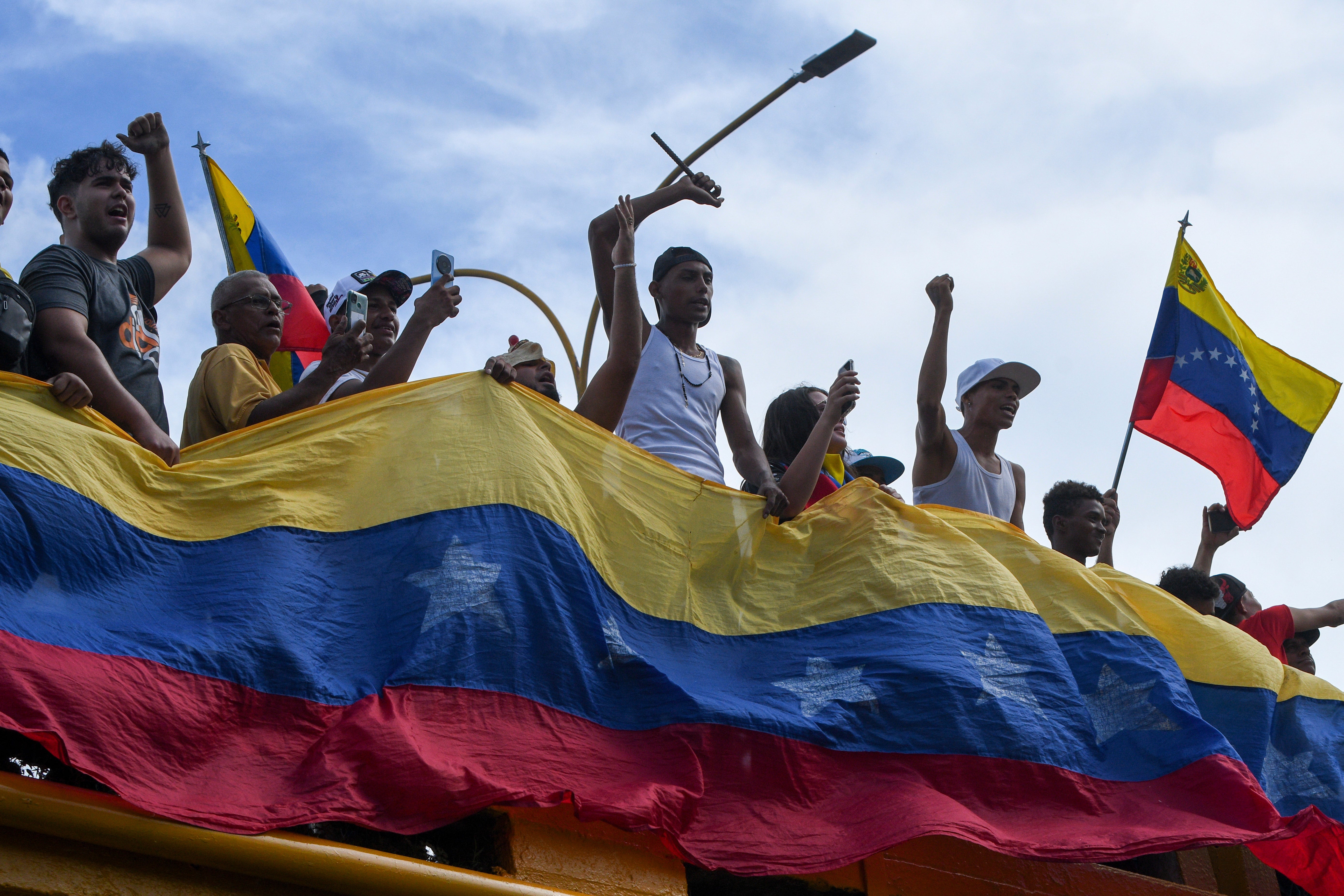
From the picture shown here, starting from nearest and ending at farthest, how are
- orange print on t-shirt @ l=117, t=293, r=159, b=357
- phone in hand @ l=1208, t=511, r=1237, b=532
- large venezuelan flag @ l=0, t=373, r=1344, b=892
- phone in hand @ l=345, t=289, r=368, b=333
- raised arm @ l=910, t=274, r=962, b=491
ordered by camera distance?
large venezuelan flag @ l=0, t=373, r=1344, b=892 → orange print on t-shirt @ l=117, t=293, r=159, b=357 → phone in hand @ l=345, t=289, r=368, b=333 → raised arm @ l=910, t=274, r=962, b=491 → phone in hand @ l=1208, t=511, r=1237, b=532

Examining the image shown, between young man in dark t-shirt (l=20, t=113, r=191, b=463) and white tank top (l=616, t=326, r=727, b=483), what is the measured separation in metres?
1.77

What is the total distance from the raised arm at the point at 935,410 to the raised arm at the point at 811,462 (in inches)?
35.0

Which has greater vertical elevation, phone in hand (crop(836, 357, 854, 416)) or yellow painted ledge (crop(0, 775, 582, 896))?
phone in hand (crop(836, 357, 854, 416))

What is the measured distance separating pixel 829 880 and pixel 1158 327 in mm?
5661

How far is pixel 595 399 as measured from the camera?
512cm

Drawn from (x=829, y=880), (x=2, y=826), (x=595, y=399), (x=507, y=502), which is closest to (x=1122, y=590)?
(x=829, y=880)

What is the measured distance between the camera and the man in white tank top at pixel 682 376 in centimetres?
527

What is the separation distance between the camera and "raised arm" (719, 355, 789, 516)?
554cm

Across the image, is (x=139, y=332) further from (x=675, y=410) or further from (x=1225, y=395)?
(x=1225, y=395)

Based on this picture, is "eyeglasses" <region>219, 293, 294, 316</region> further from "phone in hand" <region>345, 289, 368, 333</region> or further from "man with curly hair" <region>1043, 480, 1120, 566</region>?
"man with curly hair" <region>1043, 480, 1120, 566</region>

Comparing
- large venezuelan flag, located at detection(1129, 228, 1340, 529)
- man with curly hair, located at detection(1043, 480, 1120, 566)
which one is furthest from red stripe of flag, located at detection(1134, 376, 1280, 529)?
man with curly hair, located at detection(1043, 480, 1120, 566)

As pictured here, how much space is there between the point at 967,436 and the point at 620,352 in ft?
7.80

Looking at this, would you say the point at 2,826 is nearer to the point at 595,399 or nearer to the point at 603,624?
the point at 603,624

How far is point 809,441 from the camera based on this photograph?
524 centimetres
